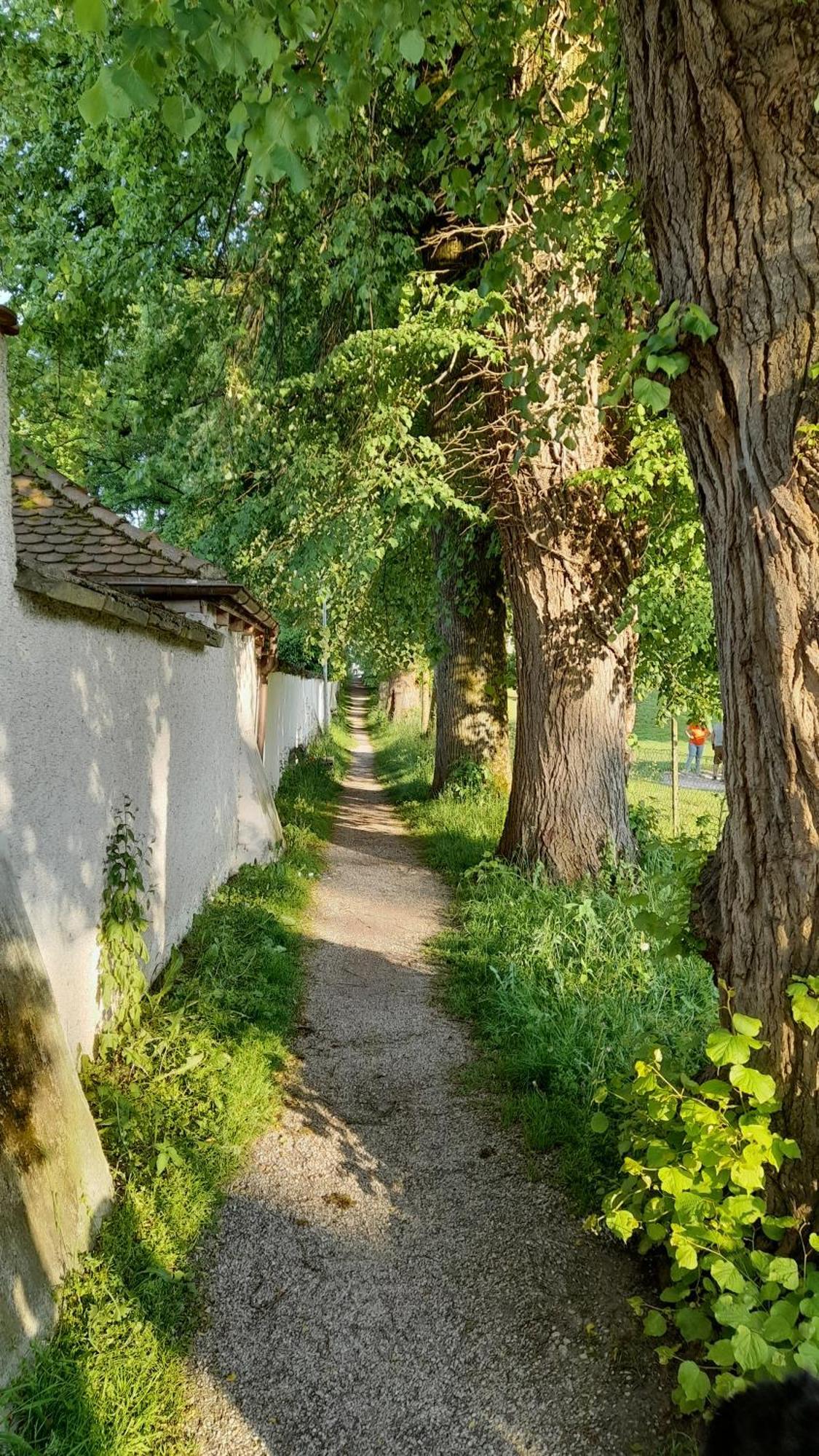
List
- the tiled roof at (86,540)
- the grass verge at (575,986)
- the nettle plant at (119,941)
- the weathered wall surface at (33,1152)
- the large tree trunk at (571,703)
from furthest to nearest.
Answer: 1. the large tree trunk at (571,703)
2. the tiled roof at (86,540)
3. the nettle plant at (119,941)
4. the grass verge at (575,986)
5. the weathered wall surface at (33,1152)

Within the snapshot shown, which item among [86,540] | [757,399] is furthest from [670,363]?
[86,540]

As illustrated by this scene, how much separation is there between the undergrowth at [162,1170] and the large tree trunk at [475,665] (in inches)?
223

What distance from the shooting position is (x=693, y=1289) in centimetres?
269

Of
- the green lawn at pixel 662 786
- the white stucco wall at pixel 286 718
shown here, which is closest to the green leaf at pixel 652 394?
the green lawn at pixel 662 786

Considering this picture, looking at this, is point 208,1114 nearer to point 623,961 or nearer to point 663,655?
point 623,961

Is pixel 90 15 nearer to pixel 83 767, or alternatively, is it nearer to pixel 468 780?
pixel 83 767

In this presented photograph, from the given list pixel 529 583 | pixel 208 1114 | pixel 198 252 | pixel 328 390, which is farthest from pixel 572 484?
pixel 208 1114

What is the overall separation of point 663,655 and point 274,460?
16.0ft

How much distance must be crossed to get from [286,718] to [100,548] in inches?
386

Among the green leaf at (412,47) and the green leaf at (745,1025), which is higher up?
the green leaf at (412,47)

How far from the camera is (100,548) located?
22.9ft

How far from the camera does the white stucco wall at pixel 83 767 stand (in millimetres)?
3340

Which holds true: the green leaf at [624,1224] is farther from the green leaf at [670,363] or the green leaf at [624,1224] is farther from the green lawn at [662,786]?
the green lawn at [662,786]

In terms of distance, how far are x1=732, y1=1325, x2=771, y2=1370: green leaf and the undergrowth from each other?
62.6 inches
